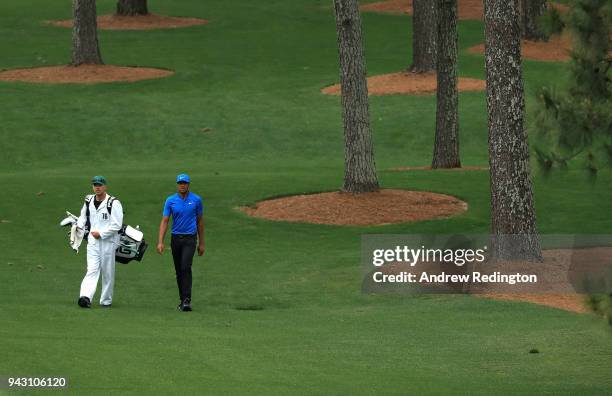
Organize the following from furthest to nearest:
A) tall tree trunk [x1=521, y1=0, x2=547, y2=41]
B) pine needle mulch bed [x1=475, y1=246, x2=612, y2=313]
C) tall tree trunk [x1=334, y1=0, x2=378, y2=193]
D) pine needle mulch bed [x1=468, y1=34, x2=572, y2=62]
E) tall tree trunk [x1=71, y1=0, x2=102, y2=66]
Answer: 1. pine needle mulch bed [x1=468, y1=34, x2=572, y2=62]
2. tall tree trunk [x1=521, y1=0, x2=547, y2=41]
3. tall tree trunk [x1=71, y1=0, x2=102, y2=66]
4. tall tree trunk [x1=334, y1=0, x2=378, y2=193]
5. pine needle mulch bed [x1=475, y1=246, x2=612, y2=313]

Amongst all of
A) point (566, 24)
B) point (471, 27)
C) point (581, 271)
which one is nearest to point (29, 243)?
point (581, 271)

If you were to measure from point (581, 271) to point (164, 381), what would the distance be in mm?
9107

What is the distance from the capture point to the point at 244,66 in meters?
47.2

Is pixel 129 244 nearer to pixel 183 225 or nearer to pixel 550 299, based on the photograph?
pixel 183 225

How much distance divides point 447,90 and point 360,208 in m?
6.99

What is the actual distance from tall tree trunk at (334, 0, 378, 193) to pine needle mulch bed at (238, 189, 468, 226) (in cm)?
39

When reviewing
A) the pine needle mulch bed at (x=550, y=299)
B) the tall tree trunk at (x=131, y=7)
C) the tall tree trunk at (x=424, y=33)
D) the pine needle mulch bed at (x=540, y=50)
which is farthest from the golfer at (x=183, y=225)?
the tall tree trunk at (x=131, y=7)

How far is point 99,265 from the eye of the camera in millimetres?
17375

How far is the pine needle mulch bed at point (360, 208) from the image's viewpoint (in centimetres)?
2528

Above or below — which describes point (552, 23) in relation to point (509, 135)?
above

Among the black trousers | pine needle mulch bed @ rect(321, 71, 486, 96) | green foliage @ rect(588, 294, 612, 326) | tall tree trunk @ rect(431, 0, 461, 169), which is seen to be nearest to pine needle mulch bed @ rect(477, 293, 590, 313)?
the black trousers

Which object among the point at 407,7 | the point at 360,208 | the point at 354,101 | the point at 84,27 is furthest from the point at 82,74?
the point at 407,7

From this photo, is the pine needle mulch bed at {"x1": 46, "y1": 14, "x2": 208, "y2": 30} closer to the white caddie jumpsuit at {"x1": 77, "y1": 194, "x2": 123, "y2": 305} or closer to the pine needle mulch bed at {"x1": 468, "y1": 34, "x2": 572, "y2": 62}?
the pine needle mulch bed at {"x1": 468, "y1": 34, "x2": 572, "y2": 62}

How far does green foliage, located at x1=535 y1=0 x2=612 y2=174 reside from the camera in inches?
406
